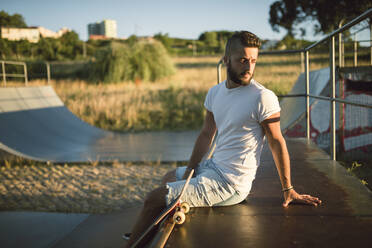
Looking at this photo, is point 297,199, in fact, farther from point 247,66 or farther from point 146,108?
point 146,108

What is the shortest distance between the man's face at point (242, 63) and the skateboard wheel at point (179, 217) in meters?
0.83

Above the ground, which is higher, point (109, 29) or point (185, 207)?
point (109, 29)

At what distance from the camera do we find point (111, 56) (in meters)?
20.4

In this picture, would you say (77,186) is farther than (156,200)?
Yes

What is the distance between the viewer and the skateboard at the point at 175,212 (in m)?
1.78

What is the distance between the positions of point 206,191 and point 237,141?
364 mm

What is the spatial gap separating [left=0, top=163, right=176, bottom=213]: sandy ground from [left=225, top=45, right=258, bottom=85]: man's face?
262cm

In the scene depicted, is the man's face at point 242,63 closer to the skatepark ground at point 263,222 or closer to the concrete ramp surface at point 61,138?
the skatepark ground at point 263,222

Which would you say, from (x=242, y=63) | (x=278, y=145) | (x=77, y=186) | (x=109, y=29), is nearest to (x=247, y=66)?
(x=242, y=63)

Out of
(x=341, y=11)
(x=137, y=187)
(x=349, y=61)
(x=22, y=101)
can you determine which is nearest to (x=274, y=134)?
(x=137, y=187)

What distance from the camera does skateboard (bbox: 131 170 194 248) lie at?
5.83 feet

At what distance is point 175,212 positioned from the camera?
6.18 feet

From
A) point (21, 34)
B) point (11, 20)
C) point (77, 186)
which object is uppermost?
point (11, 20)

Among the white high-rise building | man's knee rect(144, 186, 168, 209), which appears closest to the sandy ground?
man's knee rect(144, 186, 168, 209)
